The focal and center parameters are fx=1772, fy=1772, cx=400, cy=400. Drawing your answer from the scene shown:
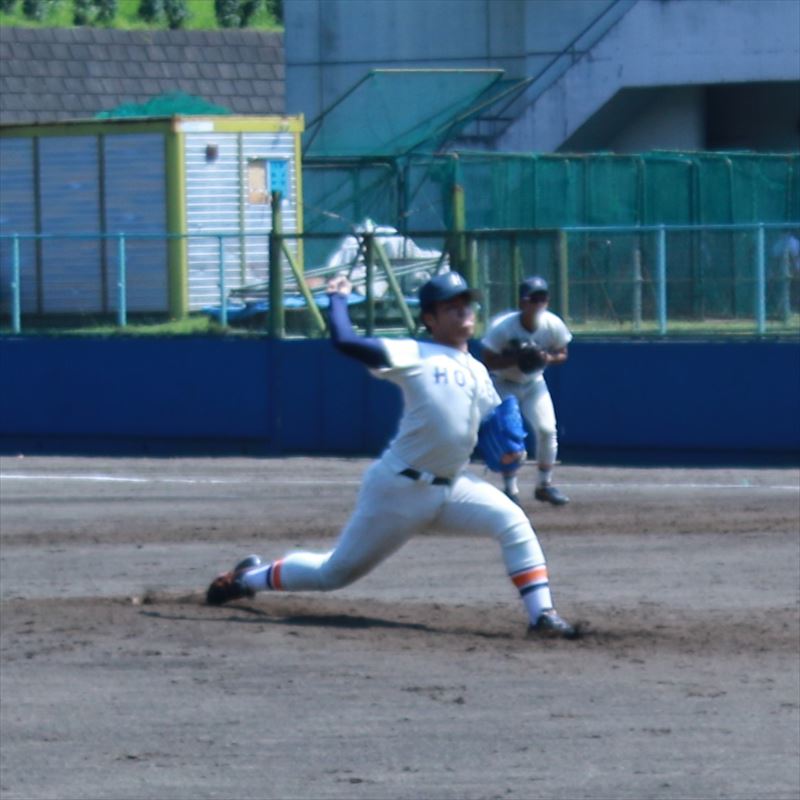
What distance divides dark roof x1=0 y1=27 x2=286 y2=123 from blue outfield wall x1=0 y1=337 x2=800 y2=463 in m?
24.8

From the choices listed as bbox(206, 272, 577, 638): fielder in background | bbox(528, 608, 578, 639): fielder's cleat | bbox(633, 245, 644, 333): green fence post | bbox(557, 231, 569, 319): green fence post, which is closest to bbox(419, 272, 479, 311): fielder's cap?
bbox(206, 272, 577, 638): fielder in background

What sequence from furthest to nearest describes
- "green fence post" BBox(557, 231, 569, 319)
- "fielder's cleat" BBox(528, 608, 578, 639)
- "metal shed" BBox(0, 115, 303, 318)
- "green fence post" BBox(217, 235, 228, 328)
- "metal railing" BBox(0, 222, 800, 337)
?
"metal shed" BBox(0, 115, 303, 318) → "green fence post" BBox(217, 235, 228, 328) → "green fence post" BBox(557, 231, 569, 319) → "metal railing" BBox(0, 222, 800, 337) → "fielder's cleat" BBox(528, 608, 578, 639)

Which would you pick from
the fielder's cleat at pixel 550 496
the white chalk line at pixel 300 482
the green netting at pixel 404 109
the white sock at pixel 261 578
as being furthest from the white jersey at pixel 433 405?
the green netting at pixel 404 109

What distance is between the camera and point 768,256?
18781 millimetres

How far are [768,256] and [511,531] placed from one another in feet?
33.9

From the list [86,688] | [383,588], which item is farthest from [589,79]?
[86,688]

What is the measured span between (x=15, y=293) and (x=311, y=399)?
4.16 meters

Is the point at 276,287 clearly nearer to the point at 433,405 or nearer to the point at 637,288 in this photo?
the point at 637,288

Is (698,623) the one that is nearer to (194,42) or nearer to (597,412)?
(597,412)

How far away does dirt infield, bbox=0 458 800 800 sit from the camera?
682 centimetres

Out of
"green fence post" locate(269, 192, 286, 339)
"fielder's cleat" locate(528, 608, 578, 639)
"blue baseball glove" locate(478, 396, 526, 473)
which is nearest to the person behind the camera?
"fielder's cleat" locate(528, 608, 578, 639)

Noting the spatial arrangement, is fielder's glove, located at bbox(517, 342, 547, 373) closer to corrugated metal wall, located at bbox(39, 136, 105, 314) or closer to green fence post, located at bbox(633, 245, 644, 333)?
green fence post, located at bbox(633, 245, 644, 333)

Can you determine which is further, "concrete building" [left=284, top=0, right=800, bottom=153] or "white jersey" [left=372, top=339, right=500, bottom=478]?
"concrete building" [left=284, top=0, right=800, bottom=153]

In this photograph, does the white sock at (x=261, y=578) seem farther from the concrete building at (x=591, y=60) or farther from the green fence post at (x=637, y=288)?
the concrete building at (x=591, y=60)
